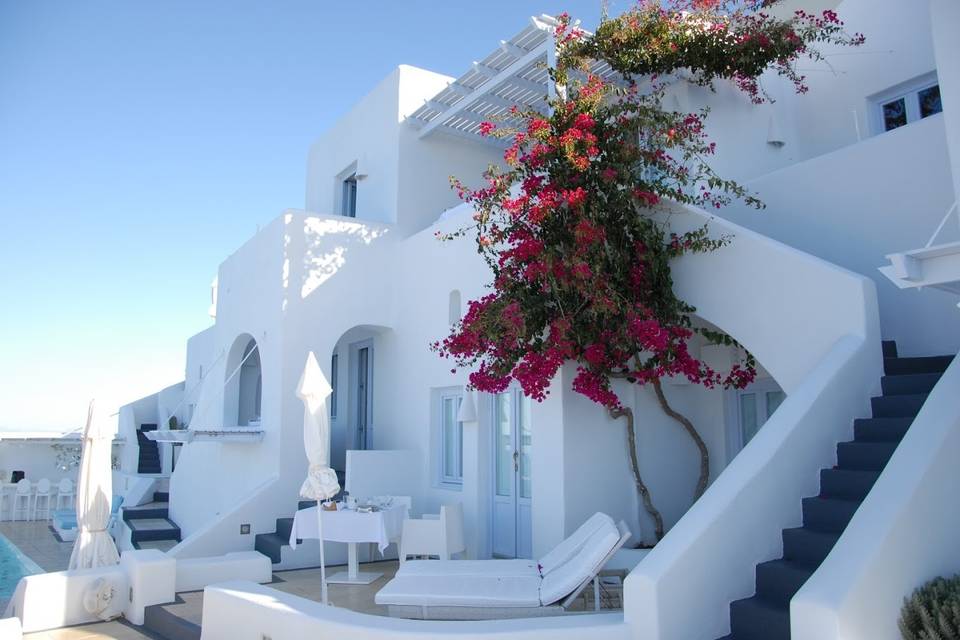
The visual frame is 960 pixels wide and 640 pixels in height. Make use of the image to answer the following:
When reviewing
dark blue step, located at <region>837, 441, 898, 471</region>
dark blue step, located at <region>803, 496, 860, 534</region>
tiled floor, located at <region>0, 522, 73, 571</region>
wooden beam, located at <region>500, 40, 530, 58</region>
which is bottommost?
tiled floor, located at <region>0, 522, 73, 571</region>

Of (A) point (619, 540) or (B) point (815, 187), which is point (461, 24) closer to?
(B) point (815, 187)

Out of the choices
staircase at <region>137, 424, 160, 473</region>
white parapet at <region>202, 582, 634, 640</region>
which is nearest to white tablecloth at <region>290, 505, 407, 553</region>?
white parapet at <region>202, 582, 634, 640</region>

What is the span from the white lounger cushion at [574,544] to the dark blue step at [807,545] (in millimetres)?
1843

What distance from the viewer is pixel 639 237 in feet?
28.3

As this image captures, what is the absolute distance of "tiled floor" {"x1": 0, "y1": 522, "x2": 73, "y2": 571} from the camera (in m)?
14.4

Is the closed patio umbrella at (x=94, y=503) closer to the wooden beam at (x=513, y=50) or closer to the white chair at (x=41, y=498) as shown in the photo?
the wooden beam at (x=513, y=50)

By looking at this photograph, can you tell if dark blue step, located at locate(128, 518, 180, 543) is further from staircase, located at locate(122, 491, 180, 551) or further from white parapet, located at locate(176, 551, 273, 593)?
white parapet, located at locate(176, 551, 273, 593)

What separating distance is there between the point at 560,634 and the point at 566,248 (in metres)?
4.55

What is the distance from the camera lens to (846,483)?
5.61 m

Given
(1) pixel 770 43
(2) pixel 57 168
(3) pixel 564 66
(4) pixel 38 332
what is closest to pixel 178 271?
(2) pixel 57 168

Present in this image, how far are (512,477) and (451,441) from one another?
5.59ft

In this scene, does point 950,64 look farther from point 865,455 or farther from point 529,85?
point 529,85

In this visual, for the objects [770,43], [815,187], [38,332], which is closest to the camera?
[815,187]

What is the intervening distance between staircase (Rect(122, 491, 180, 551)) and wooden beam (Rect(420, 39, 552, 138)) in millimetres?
10123
